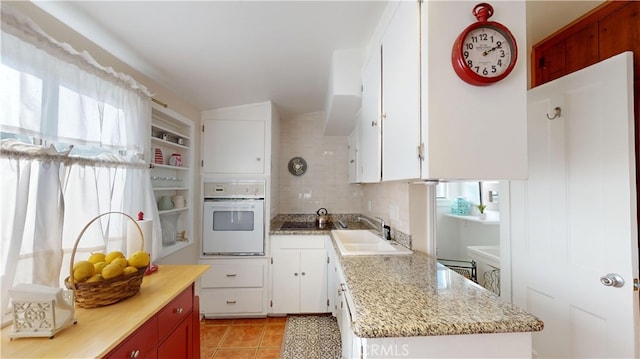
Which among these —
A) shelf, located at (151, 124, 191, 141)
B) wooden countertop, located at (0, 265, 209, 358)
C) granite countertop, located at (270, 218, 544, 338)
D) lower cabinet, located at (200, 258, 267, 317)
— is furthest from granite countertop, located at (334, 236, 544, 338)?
shelf, located at (151, 124, 191, 141)

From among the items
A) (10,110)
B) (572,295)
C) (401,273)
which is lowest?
(572,295)

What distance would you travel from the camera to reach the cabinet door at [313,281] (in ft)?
8.61

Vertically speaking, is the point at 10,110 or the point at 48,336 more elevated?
the point at 10,110

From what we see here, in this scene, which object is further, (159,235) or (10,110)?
(159,235)

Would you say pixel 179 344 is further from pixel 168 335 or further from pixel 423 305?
pixel 423 305

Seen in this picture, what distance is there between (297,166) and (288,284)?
1.47 metres

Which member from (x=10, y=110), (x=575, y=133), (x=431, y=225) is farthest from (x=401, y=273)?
(x=10, y=110)

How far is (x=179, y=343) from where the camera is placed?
136 cm

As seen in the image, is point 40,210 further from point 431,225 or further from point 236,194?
point 431,225

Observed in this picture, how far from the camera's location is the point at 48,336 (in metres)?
0.87

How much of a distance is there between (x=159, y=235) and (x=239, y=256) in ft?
3.14

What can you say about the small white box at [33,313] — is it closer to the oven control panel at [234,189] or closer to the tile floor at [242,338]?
the tile floor at [242,338]

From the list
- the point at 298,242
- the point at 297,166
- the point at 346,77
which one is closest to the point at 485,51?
the point at 346,77

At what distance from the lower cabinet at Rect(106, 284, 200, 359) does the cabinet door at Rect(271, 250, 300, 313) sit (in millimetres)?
1110
